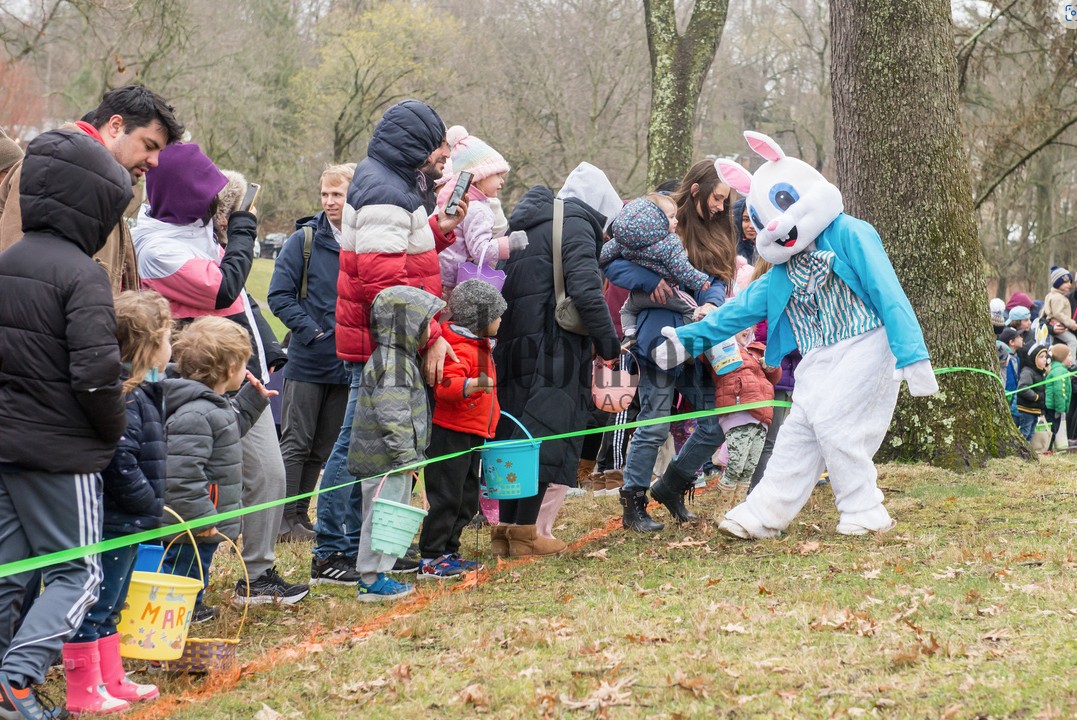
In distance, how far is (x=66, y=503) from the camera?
3.97 m

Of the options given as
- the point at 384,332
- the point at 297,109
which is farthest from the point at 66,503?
the point at 297,109

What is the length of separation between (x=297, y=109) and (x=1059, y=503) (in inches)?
1479

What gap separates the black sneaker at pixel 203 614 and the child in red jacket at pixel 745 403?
3193mm

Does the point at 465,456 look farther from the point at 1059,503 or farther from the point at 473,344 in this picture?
the point at 1059,503

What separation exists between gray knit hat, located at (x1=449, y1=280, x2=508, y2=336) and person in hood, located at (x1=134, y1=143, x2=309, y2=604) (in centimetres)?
105

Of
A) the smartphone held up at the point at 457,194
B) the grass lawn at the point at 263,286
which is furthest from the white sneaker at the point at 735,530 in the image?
the grass lawn at the point at 263,286

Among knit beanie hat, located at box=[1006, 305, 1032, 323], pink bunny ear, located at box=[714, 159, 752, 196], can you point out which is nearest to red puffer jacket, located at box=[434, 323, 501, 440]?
pink bunny ear, located at box=[714, 159, 752, 196]

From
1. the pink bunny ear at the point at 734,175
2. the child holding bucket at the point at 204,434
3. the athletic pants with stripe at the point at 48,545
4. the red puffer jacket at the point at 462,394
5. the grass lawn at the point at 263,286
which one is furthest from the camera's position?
the grass lawn at the point at 263,286

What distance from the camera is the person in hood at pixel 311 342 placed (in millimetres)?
7043

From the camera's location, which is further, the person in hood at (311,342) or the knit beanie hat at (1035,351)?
the knit beanie hat at (1035,351)

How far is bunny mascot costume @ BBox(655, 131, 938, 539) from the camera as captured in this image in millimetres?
6086

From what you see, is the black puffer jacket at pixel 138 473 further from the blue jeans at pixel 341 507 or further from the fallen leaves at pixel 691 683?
the fallen leaves at pixel 691 683

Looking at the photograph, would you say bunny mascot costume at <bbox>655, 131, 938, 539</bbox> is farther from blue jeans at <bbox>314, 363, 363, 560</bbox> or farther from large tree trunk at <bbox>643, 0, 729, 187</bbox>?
large tree trunk at <bbox>643, 0, 729, 187</bbox>

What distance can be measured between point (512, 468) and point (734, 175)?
2.15m
